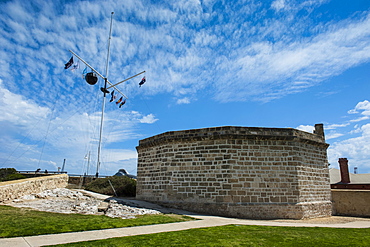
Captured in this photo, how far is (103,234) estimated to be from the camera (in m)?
6.49

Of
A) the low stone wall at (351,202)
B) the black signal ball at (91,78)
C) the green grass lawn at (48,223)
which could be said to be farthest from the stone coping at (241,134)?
the black signal ball at (91,78)

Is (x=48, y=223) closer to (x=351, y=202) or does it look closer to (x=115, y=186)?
(x=115, y=186)

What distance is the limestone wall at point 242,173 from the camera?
1161cm

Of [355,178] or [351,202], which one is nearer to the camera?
[351,202]

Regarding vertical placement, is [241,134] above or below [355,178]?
above

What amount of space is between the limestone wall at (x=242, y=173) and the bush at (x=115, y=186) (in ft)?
15.7

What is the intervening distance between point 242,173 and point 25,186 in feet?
33.8

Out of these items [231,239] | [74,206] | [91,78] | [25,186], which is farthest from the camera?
[91,78]

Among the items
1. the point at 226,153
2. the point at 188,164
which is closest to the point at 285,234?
the point at 226,153

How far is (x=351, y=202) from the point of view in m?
15.3

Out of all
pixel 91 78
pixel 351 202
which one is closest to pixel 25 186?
pixel 91 78

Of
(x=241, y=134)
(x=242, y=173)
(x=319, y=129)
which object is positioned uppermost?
(x=319, y=129)

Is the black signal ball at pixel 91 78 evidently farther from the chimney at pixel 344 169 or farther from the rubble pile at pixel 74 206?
the chimney at pixel 344 169

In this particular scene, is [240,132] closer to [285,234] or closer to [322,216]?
[285,234]
